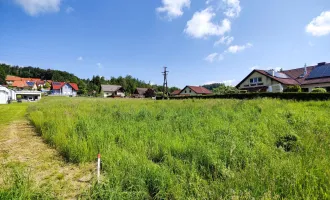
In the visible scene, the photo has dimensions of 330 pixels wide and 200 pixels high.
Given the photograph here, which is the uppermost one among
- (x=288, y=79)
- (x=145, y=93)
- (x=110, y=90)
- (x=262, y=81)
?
(x=110, y=90)

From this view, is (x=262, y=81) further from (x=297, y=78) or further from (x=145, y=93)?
(x=145, y=93)

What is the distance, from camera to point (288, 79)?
32.1 m

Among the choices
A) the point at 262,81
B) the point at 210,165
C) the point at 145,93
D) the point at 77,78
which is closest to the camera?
the point at 210,165

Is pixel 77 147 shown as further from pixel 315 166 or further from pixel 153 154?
pixel 315 166

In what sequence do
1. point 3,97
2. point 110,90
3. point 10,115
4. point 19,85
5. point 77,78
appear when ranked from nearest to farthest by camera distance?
point 10,115
point 3,97
point 110,90
point 19,85
point 77,78

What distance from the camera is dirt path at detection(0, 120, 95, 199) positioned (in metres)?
2.96

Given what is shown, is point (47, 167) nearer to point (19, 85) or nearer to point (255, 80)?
point (255, 80)

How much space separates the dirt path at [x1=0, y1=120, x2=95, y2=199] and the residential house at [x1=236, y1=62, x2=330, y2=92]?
109 ft

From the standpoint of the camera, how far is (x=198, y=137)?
15.5 feet

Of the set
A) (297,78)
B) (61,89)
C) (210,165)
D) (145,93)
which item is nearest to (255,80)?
(297,78)

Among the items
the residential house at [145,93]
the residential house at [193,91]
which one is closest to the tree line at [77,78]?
the residential house at [145,93]

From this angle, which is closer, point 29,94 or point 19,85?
point 29,94

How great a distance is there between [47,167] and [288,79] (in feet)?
131

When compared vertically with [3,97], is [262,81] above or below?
above
